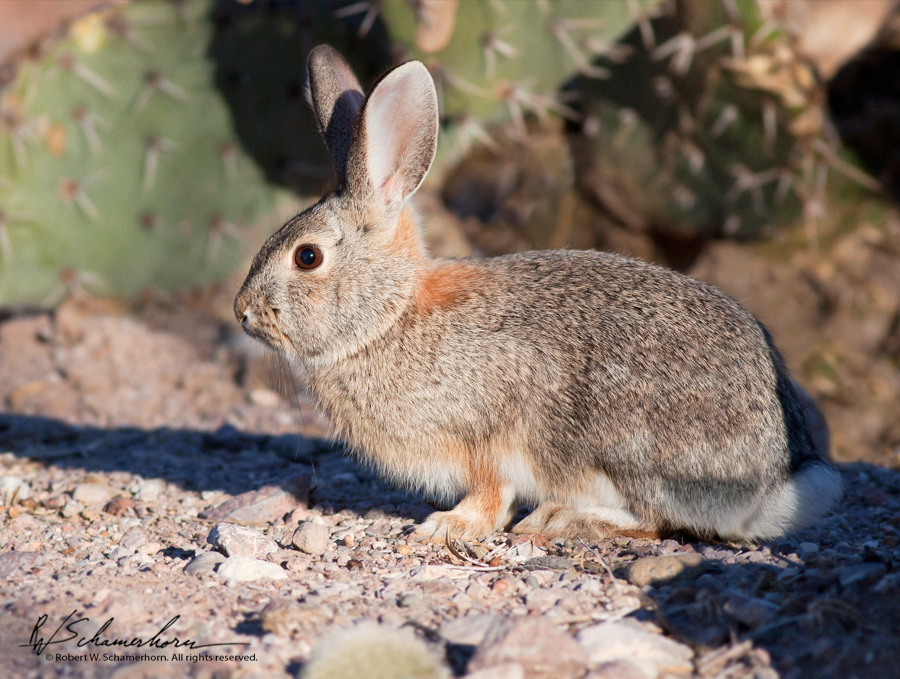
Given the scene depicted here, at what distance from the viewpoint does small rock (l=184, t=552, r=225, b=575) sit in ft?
11.5

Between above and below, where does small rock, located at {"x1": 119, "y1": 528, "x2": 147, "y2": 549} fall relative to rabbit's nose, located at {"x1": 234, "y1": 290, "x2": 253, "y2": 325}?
below

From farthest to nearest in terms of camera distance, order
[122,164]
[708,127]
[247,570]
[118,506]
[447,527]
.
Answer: [122,164]
[708,127]
[118,506]
[447,527]
[247,570]

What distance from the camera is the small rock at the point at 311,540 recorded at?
150 inches

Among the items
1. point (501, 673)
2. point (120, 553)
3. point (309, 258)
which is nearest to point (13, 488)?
point (120, 553)

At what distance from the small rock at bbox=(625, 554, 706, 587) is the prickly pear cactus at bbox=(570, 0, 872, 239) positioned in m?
3.75

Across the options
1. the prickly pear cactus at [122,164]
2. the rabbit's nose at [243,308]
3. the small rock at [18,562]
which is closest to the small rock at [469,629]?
the small rock at [18,562]

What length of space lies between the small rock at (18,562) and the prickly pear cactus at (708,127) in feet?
16.8

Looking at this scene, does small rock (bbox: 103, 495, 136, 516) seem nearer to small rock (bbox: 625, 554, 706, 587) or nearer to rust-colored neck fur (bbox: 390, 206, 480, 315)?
rust-colored neck fur (bbox: 390, 206, 480, 315)

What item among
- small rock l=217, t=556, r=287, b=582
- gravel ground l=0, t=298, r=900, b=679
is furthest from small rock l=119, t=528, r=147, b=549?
small rock l=217, t=556, r=287, b=582

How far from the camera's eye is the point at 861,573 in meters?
3.14

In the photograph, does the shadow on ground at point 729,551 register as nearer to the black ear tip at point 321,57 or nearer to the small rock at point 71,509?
the small rock at point 71,509

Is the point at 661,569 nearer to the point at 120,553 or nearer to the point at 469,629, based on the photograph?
the point at 469,629

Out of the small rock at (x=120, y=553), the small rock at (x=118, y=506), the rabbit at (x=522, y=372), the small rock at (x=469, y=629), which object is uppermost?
the rabbit at (x=522, y=372)

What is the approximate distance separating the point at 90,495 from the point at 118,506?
253 mm
